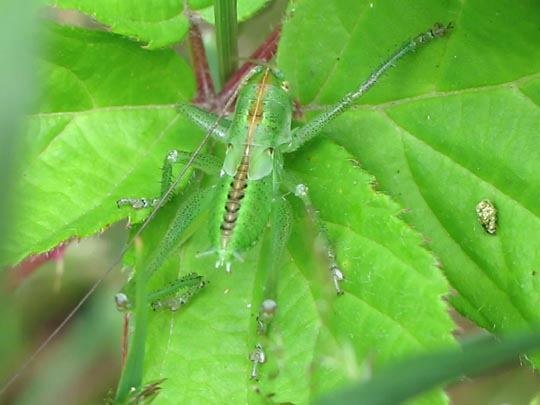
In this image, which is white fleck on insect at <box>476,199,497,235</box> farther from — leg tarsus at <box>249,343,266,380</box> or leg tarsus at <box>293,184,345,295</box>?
leg tarsus at <box>249,343,266,380</box>

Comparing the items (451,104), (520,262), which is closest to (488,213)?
(520,262)

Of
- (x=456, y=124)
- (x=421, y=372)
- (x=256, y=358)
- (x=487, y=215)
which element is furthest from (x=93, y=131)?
(x=421, y=372)

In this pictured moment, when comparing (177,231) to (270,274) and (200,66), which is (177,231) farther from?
(200,66)

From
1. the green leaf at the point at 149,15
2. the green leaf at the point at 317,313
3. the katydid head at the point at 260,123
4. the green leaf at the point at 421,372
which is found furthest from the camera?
the katydid head at the point at 260,123

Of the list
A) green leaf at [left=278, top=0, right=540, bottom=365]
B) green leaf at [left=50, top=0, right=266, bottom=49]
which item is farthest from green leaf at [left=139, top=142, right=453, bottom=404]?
green leaf at [left=50, top=0, right=266, bottom=49]

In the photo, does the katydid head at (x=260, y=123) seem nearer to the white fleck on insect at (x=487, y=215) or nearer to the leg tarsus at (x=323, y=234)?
the leg tarsus at (x=323, y=234)

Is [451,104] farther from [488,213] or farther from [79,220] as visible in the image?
[79,220]

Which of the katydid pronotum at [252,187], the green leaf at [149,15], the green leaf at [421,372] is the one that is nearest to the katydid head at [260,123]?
the katydid pronotum at [252,187]
